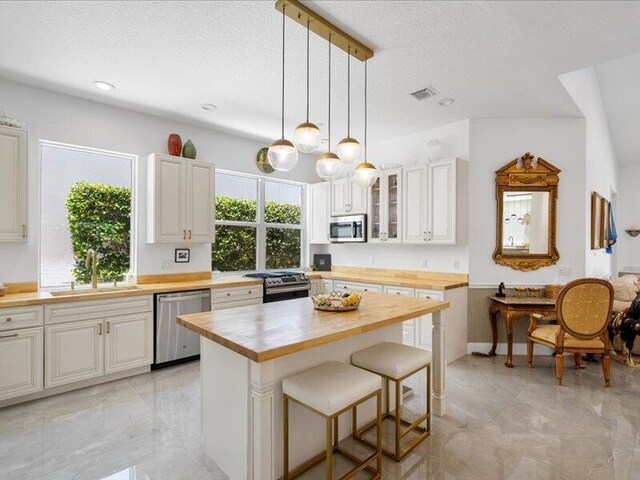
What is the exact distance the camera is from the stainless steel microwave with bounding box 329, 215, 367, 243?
197 inches

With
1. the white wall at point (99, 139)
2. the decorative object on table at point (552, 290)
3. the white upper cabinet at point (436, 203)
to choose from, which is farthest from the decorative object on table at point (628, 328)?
the white wall at point (99, 139)

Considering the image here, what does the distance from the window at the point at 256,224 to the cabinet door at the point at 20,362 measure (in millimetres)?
2186

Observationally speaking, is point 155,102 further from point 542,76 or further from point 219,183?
point 542,76

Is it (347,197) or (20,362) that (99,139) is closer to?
(20,362)

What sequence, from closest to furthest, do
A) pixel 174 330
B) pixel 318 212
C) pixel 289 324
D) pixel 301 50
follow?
pixel 289 324 → pixel 301 50 → pixel 174 330 → pixel 318 212

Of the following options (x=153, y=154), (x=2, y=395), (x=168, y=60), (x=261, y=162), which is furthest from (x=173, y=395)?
(x=261, y=162)

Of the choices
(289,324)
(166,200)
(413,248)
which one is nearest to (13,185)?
(166,200)

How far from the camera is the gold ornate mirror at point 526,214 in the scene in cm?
415

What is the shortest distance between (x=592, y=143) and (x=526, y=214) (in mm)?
1499

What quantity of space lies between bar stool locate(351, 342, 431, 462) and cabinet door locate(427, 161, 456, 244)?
2051mm

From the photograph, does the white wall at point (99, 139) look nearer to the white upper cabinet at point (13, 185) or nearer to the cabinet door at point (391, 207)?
the white upper cabinet at point (13, 185)

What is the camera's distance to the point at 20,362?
114 inches

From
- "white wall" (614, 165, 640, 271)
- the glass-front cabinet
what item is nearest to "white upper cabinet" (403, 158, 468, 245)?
the glass-front cabinet

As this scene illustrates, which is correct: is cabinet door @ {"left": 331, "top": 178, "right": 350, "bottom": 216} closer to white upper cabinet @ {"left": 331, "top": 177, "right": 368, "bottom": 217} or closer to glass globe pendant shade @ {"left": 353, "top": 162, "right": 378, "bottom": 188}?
white upper cabinet @ {"left": 331, "top": 177, "right": 368, "bottom": 217}
